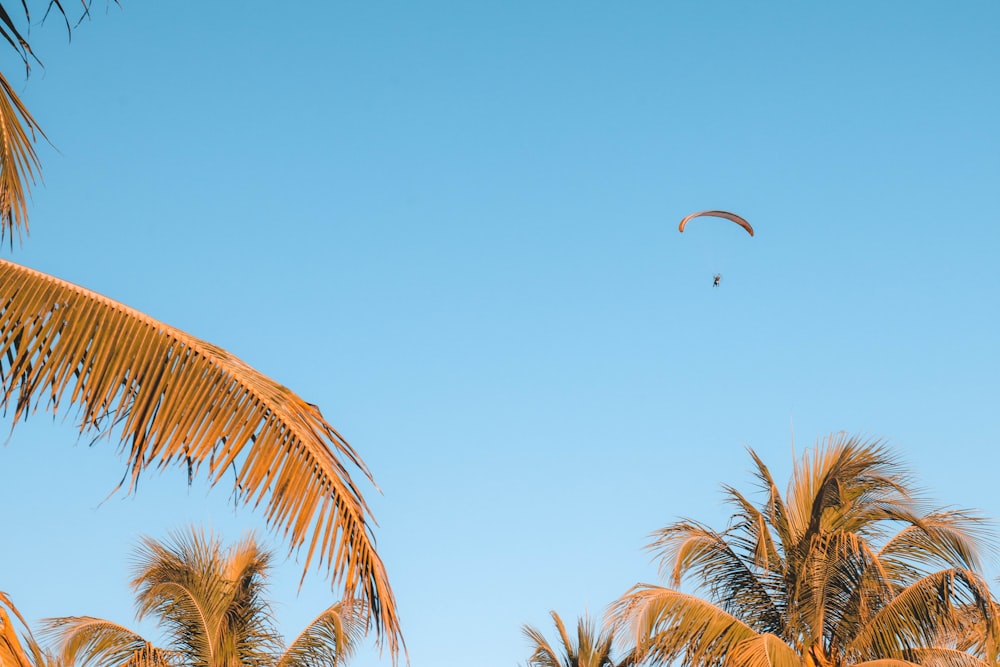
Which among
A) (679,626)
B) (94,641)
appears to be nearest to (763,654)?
(679,626)

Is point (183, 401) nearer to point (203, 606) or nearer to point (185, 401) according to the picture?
point (185, 401)

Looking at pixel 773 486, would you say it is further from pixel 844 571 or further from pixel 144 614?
pixel 144 614

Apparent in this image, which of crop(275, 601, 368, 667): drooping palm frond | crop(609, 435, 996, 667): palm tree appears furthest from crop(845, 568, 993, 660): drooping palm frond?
crop(275, 601, 368, 667): drooping palm frond

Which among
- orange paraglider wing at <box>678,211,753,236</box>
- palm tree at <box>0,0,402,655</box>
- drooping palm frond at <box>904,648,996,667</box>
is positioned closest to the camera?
palm tree at <box>0,0,402,655</box>

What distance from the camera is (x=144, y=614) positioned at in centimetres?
1817

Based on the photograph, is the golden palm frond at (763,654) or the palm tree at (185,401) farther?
the golden palm frond at (763,654)

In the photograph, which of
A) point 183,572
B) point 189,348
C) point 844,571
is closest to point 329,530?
point 189,348

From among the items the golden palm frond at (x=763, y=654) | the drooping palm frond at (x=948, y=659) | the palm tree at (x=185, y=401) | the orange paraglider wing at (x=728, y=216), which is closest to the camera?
the palm tree at (x=185, y=401)

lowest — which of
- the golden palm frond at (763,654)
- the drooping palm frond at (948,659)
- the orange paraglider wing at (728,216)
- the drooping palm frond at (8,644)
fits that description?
the drooping palm frond at (8,644)

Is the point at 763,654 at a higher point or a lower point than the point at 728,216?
lower

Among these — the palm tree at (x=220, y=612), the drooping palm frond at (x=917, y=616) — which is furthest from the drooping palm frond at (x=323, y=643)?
the drooping palm frond at (x=917, y=616)

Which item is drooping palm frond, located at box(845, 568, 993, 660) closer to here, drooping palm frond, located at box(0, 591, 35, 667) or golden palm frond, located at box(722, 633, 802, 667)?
golden palm frond, located at box(722, 633, 802, 667)

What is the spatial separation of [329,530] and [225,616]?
1447 centimetres

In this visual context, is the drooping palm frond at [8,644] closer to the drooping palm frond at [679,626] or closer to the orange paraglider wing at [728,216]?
the drooping palm frond at [679,626]
